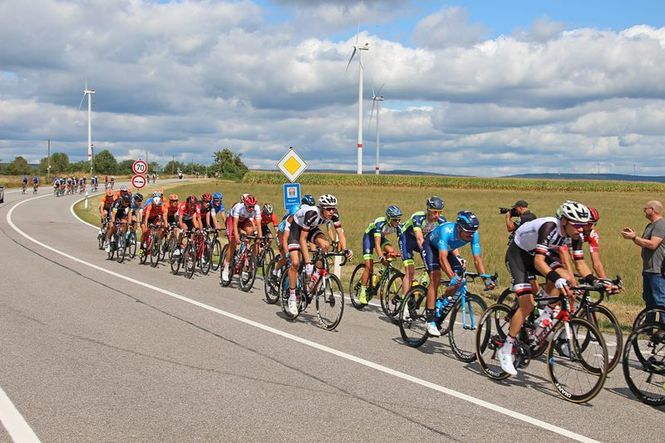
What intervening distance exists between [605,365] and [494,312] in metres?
1.47

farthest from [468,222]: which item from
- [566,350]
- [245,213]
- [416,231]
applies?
[245,213]

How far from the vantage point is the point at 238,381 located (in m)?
6.77

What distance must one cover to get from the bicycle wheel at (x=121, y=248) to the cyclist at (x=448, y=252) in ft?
37.9

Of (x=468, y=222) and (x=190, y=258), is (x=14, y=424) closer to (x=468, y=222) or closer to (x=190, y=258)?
(x=468, y=222)

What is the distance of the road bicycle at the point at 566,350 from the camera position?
6.39m

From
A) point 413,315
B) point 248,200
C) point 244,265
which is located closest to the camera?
point 413,315

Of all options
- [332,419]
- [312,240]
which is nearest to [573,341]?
[332,419]

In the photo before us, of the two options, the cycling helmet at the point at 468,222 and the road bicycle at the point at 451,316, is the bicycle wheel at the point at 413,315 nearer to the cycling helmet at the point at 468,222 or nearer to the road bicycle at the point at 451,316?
the road bicycle at the point at 451,316

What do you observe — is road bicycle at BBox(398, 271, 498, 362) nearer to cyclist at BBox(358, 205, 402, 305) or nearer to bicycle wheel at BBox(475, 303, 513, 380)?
bicycle wheel at BBox(475, 303, 513, 380)

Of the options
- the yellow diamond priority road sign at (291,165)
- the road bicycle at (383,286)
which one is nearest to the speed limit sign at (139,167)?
the yellow diamond priority road sign at (291,165)

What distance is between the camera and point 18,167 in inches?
5679

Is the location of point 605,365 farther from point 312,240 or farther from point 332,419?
point 312,240

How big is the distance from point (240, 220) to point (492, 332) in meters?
7.90

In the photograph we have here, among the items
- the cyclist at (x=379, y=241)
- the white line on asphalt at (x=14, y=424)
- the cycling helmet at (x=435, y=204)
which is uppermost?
the cycling helmet at (x=435, y=204)
